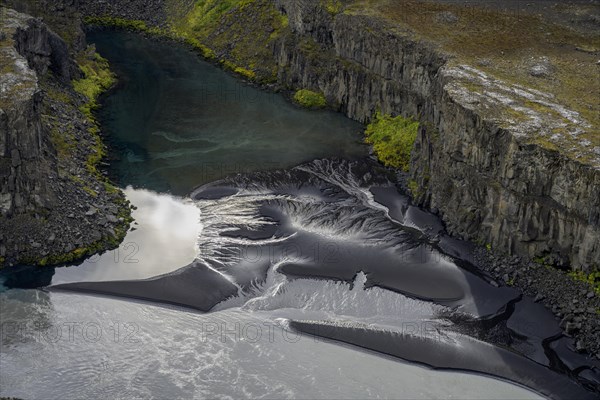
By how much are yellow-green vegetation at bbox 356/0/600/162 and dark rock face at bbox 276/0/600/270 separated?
194 cm

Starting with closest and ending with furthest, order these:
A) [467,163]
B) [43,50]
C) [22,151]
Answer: [22,151]
[467,163]
[43,50]

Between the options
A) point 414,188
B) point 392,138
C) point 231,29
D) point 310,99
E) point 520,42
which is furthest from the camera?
point 231,29

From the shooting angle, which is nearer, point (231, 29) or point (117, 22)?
point (231, 29)

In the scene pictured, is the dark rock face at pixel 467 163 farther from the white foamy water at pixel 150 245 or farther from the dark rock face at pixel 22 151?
the dark rock face at pixel 22 151

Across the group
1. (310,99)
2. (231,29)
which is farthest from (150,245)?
(231,29)

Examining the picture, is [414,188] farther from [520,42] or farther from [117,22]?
[117,22]

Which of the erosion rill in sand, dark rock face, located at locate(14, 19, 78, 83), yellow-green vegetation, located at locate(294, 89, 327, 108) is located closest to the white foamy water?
the erosion rill in sand

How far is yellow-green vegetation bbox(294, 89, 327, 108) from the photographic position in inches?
2928

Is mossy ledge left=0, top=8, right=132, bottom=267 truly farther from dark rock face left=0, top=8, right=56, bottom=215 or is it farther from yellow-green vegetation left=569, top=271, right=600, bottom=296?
yellow-green vegetation left=569, top=271, right=600, bottom=296

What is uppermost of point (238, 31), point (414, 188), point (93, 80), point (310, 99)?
point (238, 31)

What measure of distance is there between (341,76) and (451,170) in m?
23.0

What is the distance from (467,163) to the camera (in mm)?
52094

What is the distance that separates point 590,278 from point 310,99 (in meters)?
37.7

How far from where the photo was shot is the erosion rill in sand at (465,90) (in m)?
46.8
